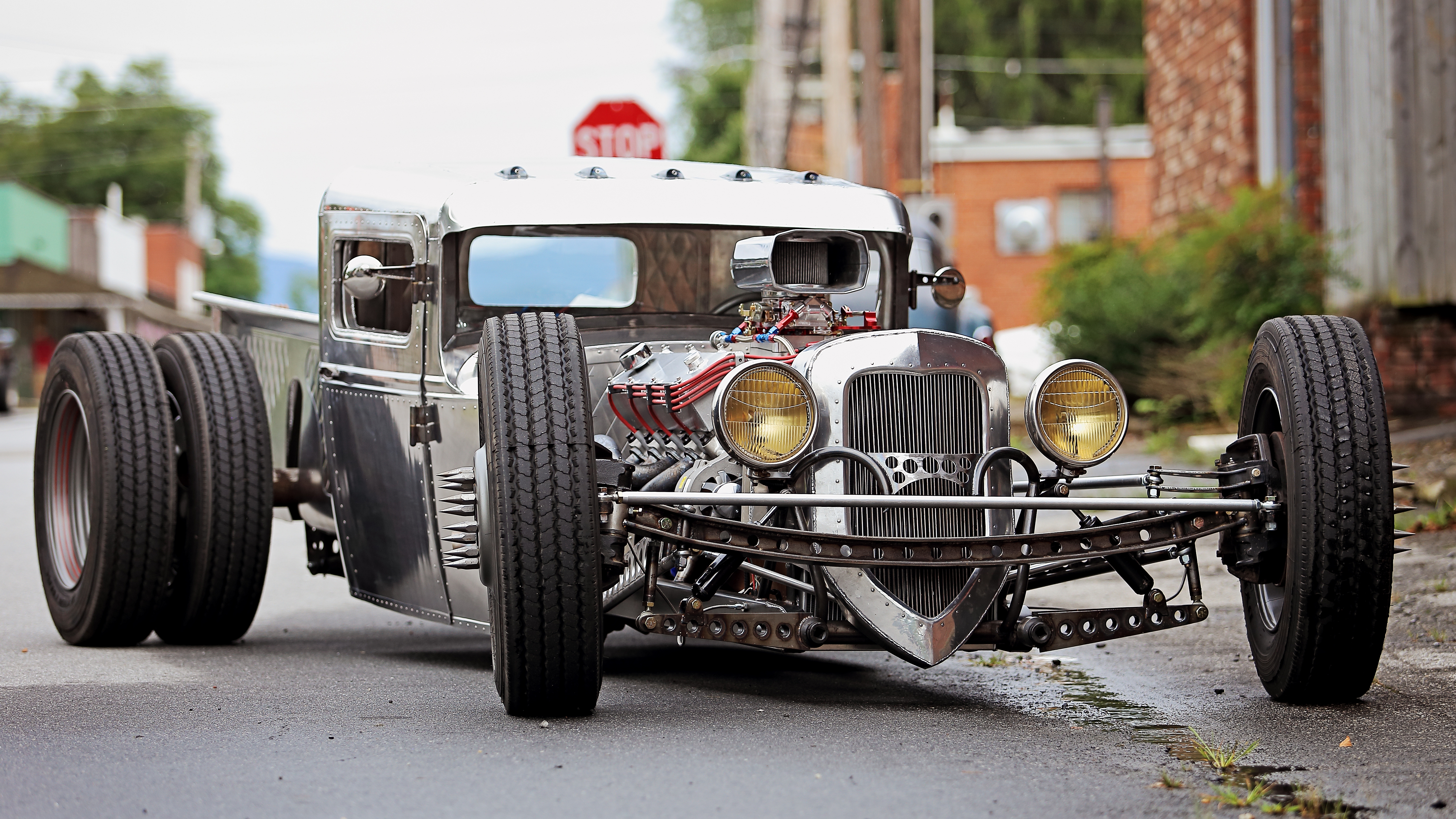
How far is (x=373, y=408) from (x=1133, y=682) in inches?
113

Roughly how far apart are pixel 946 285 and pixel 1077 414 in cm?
183

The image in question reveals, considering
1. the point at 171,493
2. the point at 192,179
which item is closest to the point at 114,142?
the point at 192,179

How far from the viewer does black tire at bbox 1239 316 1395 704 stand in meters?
4.91

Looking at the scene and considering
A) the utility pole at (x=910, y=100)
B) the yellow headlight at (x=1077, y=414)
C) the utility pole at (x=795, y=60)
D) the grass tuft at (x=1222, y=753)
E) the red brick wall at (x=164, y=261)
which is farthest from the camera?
the red brick wall at (x=164, y=261)

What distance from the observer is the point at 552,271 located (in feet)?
21.8

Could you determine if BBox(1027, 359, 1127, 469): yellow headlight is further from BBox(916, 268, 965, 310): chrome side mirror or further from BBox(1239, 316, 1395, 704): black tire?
BBox(916, 268, 965, 310): chrome side mirror

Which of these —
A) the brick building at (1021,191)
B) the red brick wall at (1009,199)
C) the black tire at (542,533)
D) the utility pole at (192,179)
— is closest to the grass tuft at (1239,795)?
the black tire at (542,533)

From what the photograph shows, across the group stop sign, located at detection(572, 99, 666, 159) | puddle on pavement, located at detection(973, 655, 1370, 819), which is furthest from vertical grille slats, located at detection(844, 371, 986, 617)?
stop sign, located at detection(572, 99, 666, 159)

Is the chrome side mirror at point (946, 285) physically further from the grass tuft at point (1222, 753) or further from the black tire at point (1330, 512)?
the grass tuft at point (1222, 753)

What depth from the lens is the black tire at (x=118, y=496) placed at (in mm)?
6637

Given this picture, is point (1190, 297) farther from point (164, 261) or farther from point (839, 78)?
point (164, 261)

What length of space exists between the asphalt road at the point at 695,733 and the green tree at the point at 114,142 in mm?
65501

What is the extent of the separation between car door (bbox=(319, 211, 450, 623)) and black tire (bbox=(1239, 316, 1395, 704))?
2795 mm

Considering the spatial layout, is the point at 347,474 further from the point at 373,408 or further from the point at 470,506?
the point at 470,506
